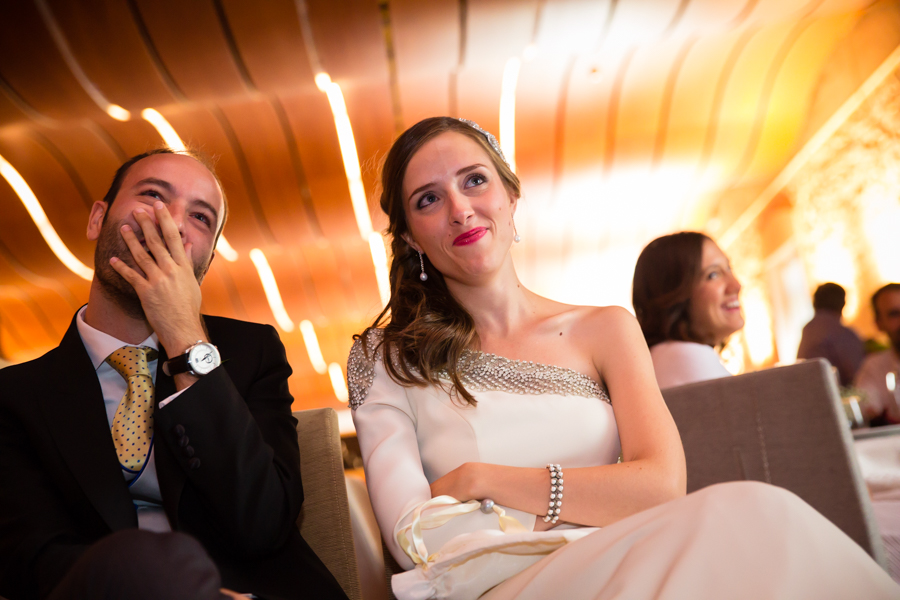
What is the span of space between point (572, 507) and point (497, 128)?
5.50m

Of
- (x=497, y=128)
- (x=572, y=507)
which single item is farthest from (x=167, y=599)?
(x=497, y=128)

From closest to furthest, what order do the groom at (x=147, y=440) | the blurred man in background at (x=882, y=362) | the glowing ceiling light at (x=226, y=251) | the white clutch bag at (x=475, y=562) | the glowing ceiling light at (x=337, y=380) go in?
the white clutch bag at (x=475, y=562) → the groom at (x=147, y=440) → the blurred man in background at (x=882, y=362) → the glowing ceiling light at (x=226, y=251) → the glowing ceiling light at (x=337, y=380)

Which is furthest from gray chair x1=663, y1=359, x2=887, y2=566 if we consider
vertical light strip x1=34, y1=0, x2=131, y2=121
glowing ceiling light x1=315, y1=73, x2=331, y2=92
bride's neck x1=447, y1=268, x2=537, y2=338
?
→ vertical light strip x1=34, y1=0, x2=131, y2=121

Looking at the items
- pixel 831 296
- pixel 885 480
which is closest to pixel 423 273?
pixel 885 480

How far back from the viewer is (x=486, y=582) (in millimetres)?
1223

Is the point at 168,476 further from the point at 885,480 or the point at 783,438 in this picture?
the point at 885,480

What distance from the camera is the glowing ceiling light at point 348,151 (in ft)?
18.4

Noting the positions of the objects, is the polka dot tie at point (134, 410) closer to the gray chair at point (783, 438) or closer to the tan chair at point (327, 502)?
the tan chair at point (327, 502)

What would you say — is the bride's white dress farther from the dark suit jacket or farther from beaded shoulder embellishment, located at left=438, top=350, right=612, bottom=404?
the dark suit jacket

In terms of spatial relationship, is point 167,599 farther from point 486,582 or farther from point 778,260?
point 778,260

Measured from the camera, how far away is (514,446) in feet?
5.21

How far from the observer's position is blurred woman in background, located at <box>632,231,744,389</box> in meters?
2.74

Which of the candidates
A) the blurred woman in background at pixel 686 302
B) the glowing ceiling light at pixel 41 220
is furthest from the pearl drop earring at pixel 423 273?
the glowing ceiling light at pixel 41 220

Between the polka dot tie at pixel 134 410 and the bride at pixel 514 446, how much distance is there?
0.49 m
